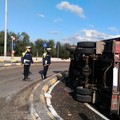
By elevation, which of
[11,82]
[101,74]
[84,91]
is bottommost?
[11,82]

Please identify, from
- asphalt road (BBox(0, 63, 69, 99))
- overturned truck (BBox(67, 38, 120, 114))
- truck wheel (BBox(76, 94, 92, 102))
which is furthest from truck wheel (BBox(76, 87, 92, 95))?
asphalt road (BBox(0, 63, 69, 99))

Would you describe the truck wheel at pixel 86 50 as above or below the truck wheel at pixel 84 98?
above

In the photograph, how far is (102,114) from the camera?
9.40 m

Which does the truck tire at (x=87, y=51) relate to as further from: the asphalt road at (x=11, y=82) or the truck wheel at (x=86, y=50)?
the asphalt road at (x=11, y=82)

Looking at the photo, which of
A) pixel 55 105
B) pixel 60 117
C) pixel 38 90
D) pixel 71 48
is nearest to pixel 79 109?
pixel 55 105

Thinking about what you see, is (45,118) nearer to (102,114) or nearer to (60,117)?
(60,117)

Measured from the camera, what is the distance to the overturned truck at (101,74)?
8.48 metres

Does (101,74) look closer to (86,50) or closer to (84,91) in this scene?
(84,91)

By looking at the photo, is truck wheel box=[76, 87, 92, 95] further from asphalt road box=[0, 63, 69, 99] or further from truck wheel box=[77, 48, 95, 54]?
asphalt road box=[0, 63, 69, 99]

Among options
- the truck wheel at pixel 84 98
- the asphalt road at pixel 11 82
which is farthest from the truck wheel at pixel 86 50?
the asphalt road at pixel 11 82

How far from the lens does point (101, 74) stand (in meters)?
10.7

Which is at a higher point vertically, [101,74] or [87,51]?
[87,51]

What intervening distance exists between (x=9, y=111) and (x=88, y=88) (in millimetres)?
2915

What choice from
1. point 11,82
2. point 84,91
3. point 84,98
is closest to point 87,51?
point 84,91
